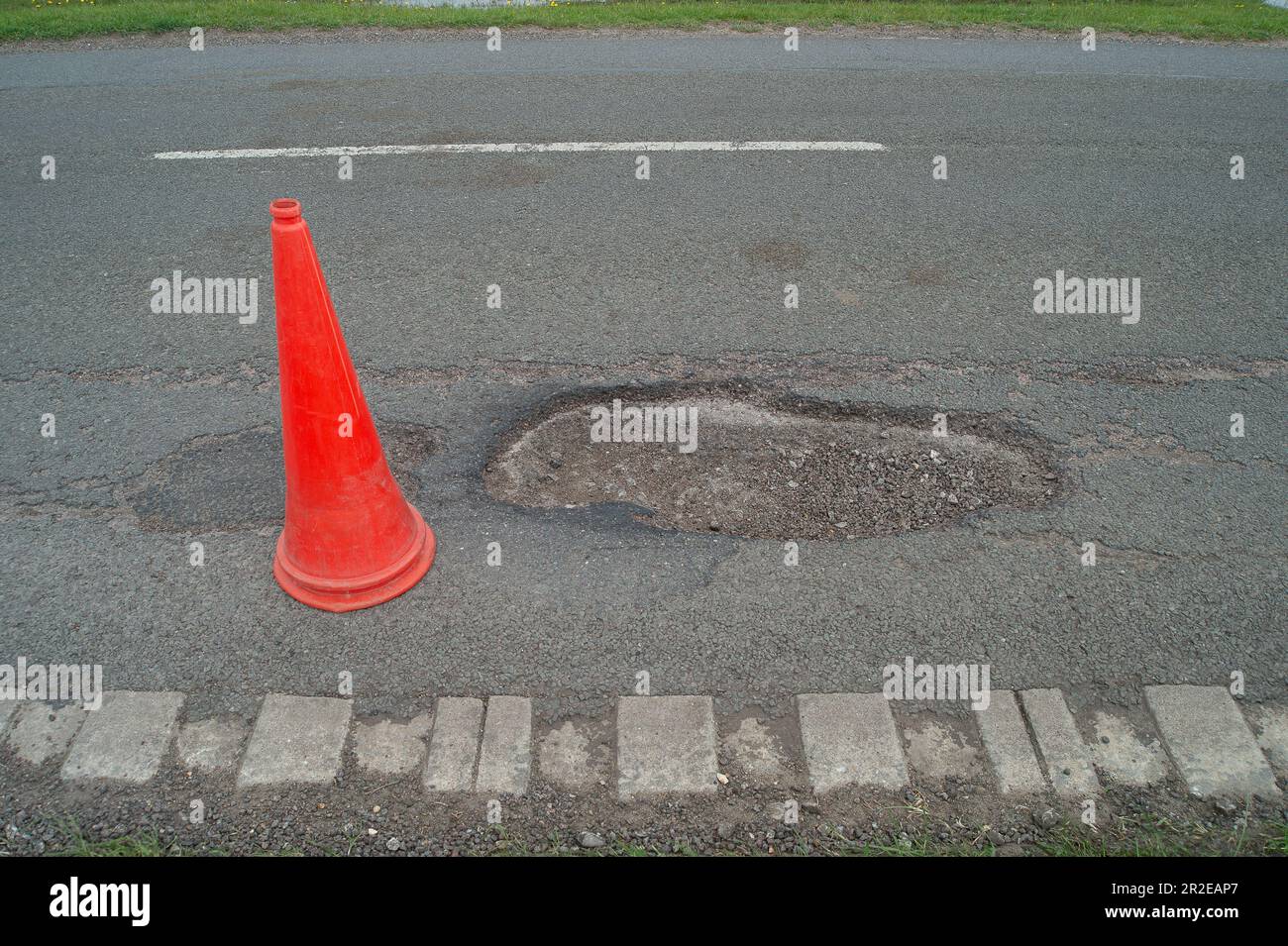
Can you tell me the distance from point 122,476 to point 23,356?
1310 mm

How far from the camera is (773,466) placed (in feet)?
12.5

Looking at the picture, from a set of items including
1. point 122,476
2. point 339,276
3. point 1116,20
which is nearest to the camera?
point 122,476

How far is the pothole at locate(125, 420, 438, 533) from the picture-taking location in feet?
11.5

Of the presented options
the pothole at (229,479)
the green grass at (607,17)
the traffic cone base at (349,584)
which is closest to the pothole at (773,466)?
the pothole at (229,479)

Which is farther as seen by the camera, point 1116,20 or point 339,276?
point 1116,20

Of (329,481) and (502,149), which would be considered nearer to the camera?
(329,481)

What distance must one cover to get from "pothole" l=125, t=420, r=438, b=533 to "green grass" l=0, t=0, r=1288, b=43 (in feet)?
25.7

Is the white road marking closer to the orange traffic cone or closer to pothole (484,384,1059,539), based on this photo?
pothole (484,384,1059,539)

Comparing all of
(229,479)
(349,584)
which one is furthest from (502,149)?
(349,584)

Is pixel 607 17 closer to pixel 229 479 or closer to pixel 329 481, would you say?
pixel 229 479

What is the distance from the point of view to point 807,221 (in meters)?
5.70

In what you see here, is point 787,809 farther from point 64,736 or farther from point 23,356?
point 23,356

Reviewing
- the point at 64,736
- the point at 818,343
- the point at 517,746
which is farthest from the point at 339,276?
the point at 517,746

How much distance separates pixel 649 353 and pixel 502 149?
126 inches
